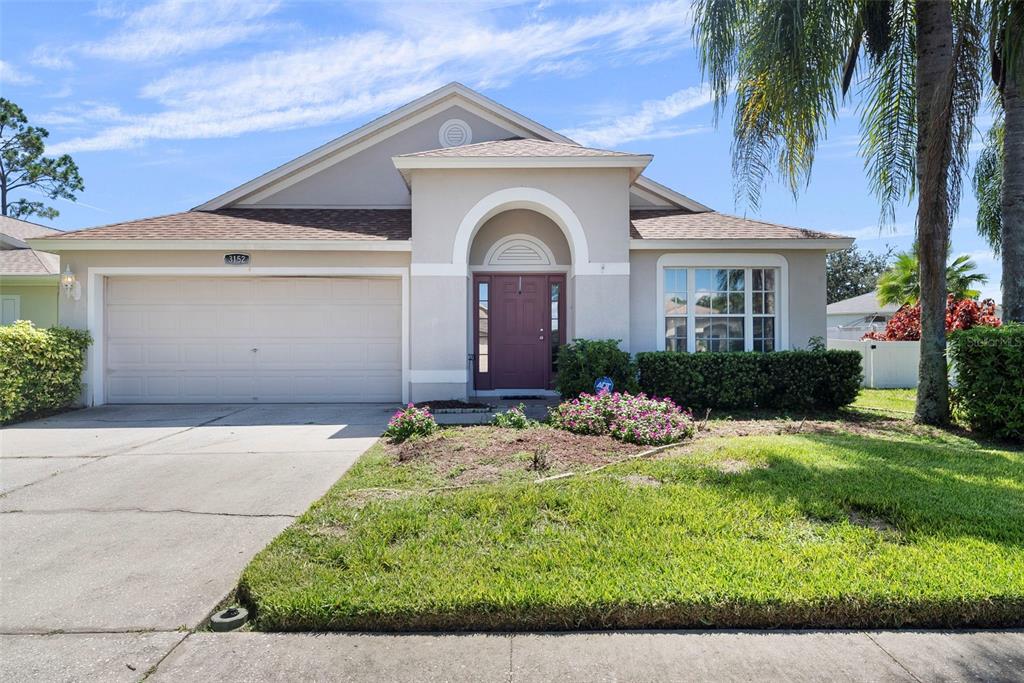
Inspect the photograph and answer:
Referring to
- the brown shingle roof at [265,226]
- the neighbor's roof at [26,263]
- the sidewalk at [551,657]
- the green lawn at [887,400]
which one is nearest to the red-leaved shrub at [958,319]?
the green lawn at [887,400]

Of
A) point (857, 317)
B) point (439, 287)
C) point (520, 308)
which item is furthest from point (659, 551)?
point (857, 317)

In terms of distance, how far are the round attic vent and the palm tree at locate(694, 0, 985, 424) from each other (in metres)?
6.61

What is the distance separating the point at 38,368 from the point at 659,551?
1071cm

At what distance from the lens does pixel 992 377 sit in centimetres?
737

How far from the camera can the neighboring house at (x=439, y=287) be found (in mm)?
9852

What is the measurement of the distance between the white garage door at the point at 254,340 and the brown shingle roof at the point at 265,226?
0.93 meters

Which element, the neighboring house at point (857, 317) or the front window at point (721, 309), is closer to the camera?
the front window at point (721, 309)

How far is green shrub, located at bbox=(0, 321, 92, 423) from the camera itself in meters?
8.79

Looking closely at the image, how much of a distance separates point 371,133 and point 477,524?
36.1 feet

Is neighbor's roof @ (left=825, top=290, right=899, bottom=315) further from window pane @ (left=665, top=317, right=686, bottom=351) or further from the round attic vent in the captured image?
the round attic vent

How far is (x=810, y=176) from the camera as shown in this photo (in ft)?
28.6

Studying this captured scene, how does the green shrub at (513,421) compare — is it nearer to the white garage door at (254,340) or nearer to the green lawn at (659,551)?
the green lawn at (659,551)

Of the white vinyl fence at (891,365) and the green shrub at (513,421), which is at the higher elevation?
the white vinyl fence at (891,365)

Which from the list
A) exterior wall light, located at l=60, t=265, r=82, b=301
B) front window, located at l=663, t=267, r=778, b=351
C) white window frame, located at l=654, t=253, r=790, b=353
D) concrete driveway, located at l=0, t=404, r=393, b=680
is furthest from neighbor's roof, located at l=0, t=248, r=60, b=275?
front window, located at l=663, t=267, r=778, b=351
